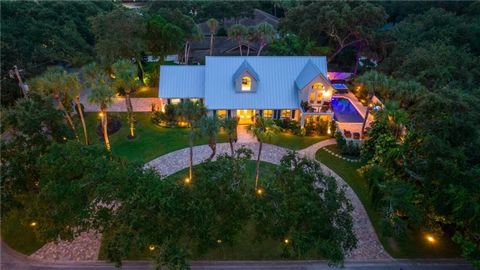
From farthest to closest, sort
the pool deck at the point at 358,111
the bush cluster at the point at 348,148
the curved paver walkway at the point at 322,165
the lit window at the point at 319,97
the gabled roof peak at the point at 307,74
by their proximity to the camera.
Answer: the pool deck at the point at 358,111 < the lit window at the point at 319,97 < the gabled roof peak at the point at 307,74 < the bush cluster at the point at 348,148 < the curved paver walkway at the point at 322,165

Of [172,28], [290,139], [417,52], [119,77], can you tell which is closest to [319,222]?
[290,139]

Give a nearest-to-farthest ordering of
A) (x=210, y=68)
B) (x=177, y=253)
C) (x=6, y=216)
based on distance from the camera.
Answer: (x=177, y=253), (x=6, y=216), (x=210, y=68)

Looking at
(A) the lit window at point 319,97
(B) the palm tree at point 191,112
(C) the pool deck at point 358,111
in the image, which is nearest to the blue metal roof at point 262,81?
(A) the lit window at point 319,97

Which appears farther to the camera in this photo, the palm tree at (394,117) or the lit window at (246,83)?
the lit window at (246,83)

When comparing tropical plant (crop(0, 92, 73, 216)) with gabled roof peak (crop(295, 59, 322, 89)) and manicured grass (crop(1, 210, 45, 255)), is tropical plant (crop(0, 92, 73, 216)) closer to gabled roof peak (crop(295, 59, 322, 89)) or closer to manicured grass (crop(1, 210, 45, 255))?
manicured grass (crop(1, 210, 45, 255))

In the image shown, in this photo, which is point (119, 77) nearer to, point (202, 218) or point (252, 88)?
point (252, 88)

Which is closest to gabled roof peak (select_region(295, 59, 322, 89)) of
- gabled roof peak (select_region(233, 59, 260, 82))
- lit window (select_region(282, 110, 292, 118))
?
lit window (select_region(282, 110, 292, 118))

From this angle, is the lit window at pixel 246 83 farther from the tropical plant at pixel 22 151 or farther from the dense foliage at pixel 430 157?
the tropical plant at pixel 22 151
